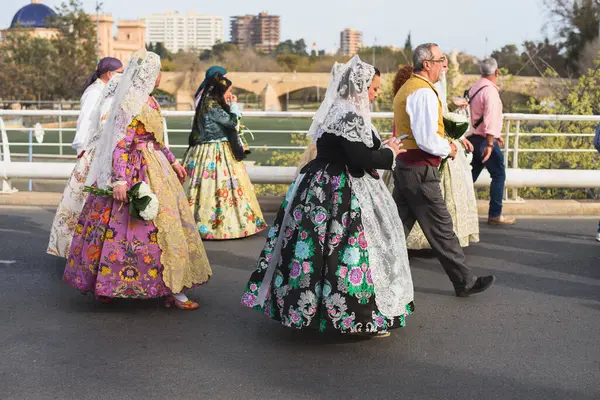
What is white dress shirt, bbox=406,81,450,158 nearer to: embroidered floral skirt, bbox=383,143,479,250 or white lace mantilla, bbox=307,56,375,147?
white lace mantilla, bbox=307,56,375,147

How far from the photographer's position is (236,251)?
7.94 m

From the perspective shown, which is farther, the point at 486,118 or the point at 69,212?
the point at 486,118

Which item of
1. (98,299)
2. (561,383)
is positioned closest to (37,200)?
(98,299)

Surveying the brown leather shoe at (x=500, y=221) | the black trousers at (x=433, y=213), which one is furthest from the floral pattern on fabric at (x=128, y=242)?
the brown leather shoe at (x=500, y=221)

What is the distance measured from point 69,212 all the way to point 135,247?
171 cm

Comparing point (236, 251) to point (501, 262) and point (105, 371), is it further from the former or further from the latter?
point (105, 371)

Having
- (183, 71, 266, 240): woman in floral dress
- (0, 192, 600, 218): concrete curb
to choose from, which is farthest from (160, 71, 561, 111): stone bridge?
(183, 71, 266, 240): woman in floral dress

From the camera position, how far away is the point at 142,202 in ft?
17.7

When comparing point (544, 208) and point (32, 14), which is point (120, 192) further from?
point (32, 14)

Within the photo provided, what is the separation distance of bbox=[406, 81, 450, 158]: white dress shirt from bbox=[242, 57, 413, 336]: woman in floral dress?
62 cm

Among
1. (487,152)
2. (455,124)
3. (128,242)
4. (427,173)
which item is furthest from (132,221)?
(487,152)

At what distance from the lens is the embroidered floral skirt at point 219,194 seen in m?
8.49

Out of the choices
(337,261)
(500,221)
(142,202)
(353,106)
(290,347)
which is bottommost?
(290,347)

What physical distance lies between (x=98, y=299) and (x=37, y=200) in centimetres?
498
